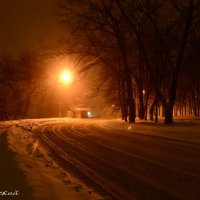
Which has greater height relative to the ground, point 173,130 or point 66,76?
point 66,76

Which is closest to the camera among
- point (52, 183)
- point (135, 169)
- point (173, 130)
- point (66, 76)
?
point (52, 183)

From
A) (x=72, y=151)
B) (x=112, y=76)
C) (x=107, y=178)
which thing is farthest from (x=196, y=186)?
(x=112, y=76)

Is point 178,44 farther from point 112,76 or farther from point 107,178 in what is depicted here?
point 107,178

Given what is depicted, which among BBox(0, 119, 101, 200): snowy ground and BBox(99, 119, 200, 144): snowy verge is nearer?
BBox(0, 119, 101, 200): snowy ground

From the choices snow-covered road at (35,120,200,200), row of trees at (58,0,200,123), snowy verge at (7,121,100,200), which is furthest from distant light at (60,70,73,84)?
snowy verge at (7,121,100,200)

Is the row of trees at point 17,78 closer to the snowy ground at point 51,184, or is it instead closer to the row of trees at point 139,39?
the row of trees at point 139,39

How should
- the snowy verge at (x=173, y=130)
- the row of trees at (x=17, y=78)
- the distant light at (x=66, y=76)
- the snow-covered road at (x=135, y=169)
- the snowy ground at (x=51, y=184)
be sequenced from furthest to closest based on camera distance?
the row of trees at (x=17, y=78), the distant light at (x=66, y=76), the snowy verge at (x=173, y=130), the snow-covered road at (x=135, y=169), the snowy ground at (x=51, y=184)

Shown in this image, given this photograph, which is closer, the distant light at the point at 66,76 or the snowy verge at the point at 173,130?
the snowy verge at the point at 173,130

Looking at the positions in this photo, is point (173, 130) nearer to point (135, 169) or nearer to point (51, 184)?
point (135, 169)

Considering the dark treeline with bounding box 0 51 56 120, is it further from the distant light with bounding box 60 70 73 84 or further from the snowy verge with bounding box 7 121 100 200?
the snowy verge with bounding box 7 121 100 200

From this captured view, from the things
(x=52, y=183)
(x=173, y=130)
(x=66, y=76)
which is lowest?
(x=52, y=183)

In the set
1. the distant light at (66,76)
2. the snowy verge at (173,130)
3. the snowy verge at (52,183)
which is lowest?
the snowy verge at (52,183)

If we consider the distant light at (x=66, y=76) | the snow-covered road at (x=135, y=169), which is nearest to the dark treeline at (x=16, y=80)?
the distant light at (x=66, y=76)

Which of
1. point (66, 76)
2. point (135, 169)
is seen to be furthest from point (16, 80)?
point (135, 169)
